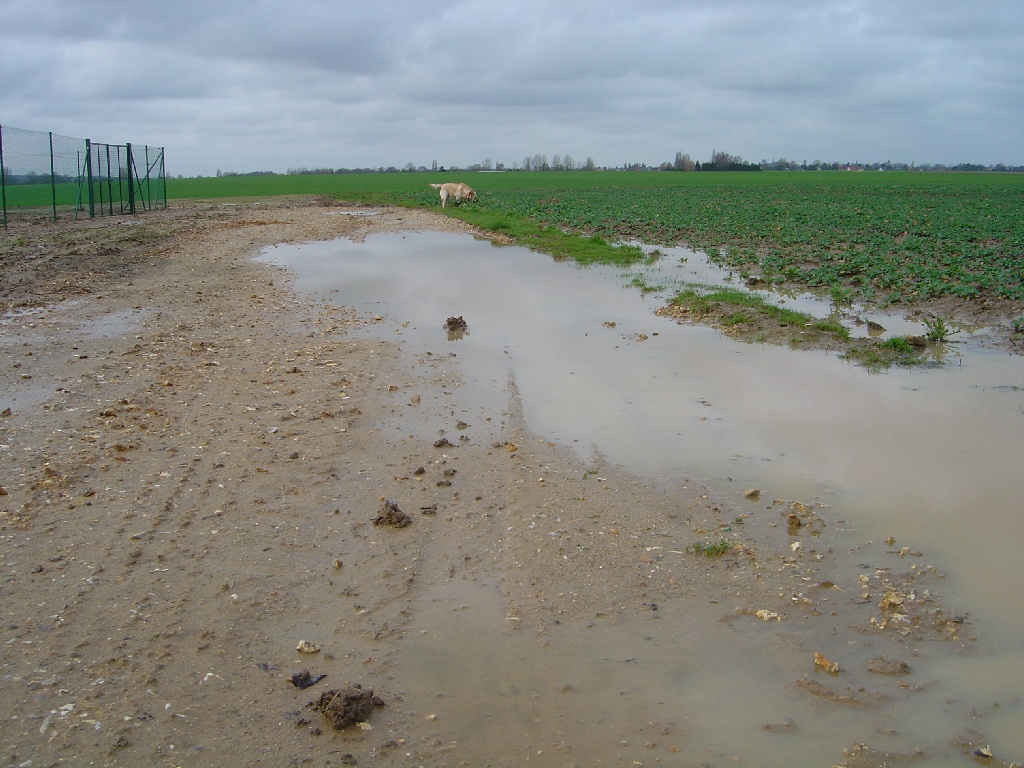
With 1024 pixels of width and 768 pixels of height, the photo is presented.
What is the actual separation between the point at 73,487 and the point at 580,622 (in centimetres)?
385

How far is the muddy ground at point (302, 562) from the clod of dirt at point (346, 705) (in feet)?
0.05

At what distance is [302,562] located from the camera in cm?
517

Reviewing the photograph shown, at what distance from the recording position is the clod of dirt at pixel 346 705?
3.67 meters

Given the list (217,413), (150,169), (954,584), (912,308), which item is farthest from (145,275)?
(150,169)

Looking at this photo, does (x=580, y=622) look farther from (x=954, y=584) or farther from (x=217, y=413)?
(x=217, y=413)

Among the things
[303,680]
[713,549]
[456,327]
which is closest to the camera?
[303,680]

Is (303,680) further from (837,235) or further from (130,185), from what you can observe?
(130,185)

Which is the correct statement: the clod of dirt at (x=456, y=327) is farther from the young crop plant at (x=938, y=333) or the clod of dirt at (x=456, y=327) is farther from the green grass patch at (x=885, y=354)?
the young crop plant at (x=938, y=333)

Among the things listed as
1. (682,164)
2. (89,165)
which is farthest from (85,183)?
(682,164)

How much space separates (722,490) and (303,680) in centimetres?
363

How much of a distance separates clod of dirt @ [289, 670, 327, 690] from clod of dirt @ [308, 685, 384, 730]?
141 mm

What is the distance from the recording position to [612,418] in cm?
812

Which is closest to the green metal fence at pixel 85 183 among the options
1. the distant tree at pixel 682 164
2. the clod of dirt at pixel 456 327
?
the clod of dirt at pixel 456 327

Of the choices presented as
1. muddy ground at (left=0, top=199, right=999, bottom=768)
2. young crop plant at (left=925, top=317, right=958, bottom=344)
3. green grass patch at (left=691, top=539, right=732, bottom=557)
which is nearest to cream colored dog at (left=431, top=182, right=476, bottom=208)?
young crop plant at (left=925, top=317, right=958, bottom=344)
